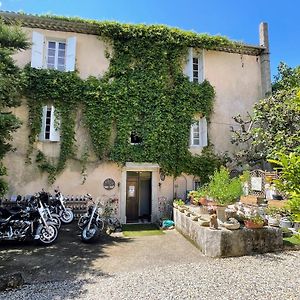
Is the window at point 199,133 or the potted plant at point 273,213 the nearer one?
the potted plant at point 273,213

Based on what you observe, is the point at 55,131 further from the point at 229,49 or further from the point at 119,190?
the point at 229,49

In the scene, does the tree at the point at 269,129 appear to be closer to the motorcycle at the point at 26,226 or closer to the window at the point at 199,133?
the window at the point at 199,133

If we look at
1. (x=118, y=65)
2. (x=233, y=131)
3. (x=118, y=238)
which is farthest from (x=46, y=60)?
(x=233, y=131)

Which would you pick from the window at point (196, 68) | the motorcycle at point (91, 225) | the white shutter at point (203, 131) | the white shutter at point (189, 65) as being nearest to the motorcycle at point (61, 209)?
the motorcycle at point (91, 225)

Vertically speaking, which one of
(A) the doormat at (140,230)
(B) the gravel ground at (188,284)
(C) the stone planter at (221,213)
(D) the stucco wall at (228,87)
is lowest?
(B) the gravel ground at (188,284)

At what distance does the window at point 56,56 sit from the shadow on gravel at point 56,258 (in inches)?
301

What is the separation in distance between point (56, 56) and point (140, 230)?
28.6 feet

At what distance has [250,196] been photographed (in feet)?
35.8

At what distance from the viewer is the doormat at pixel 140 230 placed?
10.0 metres

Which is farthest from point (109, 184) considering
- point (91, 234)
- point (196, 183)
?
point (196, 183)

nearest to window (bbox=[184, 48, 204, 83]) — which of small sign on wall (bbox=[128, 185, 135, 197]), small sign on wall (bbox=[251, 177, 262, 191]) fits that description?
small sign on wall (bbox=[251, 177, 262, 191])

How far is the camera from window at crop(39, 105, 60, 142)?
1167cm

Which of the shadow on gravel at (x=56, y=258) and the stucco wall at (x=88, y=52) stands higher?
the stucco wall at (x=88, y=52)

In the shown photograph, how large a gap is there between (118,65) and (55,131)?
4.25 metres
